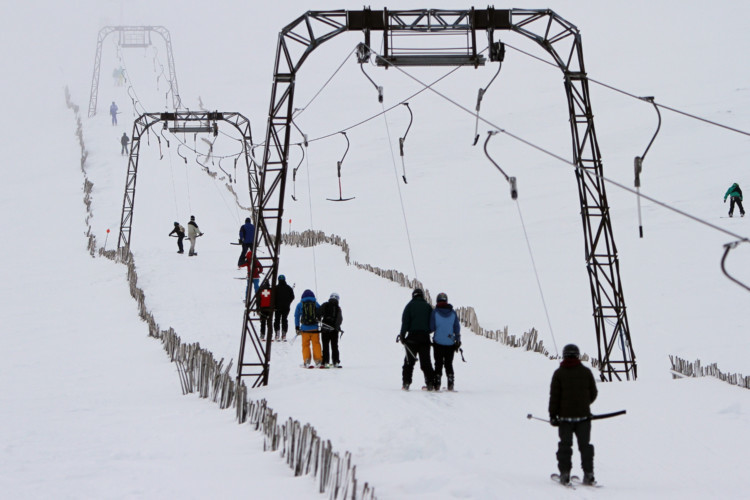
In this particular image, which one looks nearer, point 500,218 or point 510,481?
point 510,481

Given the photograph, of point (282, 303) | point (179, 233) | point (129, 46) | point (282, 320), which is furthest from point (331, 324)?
point (129, 46)

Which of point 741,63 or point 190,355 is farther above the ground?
point 741,63

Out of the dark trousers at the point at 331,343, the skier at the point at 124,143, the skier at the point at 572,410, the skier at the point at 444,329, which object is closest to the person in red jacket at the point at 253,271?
the dark trousers at the point at 331,343

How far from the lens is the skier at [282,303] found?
53.6 feet

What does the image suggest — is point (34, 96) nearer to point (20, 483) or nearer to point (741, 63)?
point (741, 63)

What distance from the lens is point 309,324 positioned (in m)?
14.1

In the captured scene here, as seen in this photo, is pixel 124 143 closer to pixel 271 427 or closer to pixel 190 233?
pixel 190 233

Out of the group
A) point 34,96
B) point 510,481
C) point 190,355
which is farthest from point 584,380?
point 34,96

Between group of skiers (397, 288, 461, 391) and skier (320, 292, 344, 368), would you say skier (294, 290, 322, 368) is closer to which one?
skier (320, 292, 344, 368)

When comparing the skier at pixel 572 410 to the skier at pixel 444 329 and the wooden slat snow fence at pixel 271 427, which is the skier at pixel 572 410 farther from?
the skier at pixel 444 329

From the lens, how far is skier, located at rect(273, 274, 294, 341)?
16.3m

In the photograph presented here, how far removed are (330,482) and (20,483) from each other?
2.89m

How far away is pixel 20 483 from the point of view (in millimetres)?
8047

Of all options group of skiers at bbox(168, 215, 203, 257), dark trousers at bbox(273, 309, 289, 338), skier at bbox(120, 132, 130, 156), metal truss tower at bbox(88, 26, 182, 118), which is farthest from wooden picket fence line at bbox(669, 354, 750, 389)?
metal truss tower at bbox(88, 26, 182, 118)
